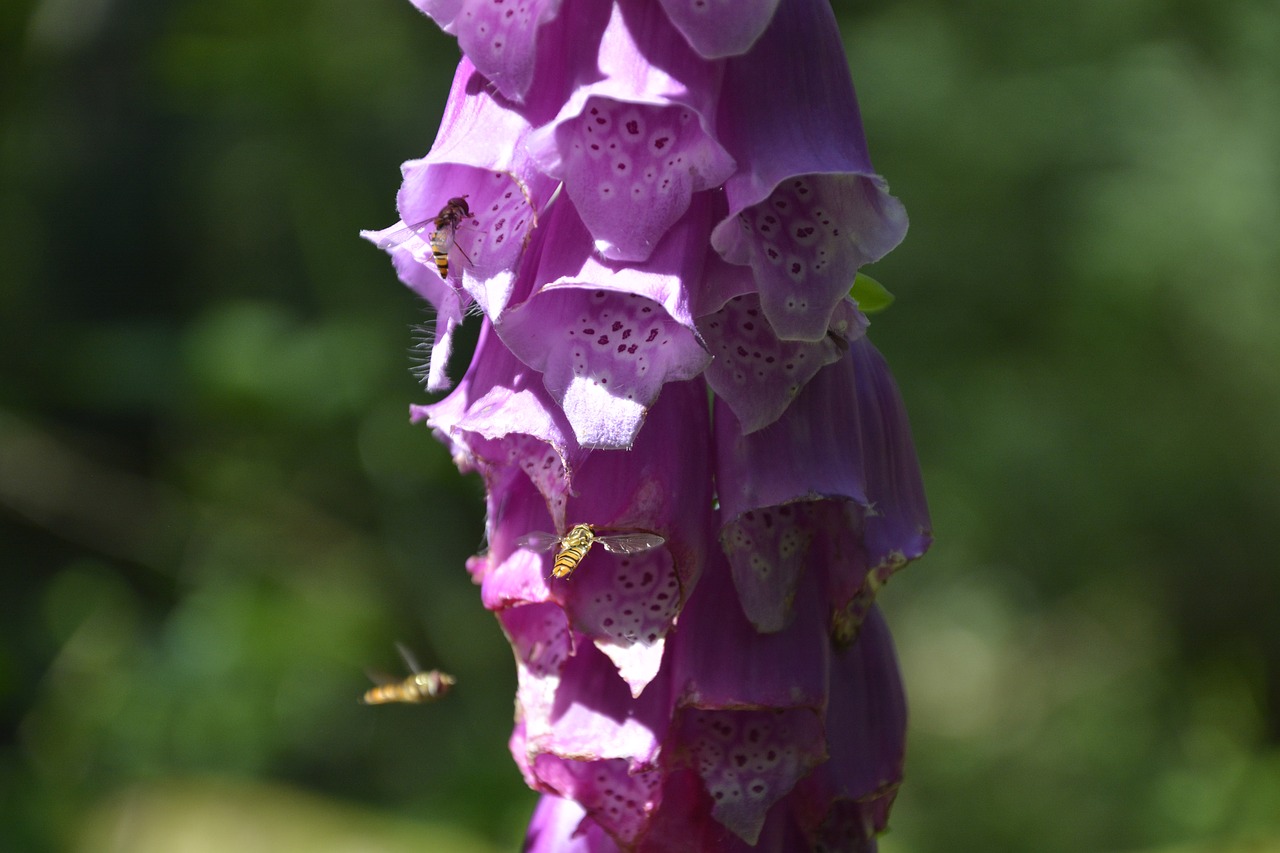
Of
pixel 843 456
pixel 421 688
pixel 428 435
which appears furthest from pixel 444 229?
pixel 428 435

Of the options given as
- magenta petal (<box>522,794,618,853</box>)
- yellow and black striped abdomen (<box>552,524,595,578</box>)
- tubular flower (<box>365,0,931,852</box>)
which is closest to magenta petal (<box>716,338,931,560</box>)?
tubular flower (<box>365,0,931,852</box>)

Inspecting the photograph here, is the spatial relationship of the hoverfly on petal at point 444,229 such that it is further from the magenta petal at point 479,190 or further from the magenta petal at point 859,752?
the magenta petal at point 859,752

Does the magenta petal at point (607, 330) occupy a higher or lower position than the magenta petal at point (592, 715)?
higher

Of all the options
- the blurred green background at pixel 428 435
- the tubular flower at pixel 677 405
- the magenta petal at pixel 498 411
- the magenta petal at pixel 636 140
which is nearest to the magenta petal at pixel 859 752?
the tubular flower at pixel 677 405

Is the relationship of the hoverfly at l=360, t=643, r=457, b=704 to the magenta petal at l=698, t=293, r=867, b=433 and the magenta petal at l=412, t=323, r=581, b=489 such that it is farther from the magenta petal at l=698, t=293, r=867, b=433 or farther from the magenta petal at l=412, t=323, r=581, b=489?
the magenta petal at l=698, t=293, r=867, b=433

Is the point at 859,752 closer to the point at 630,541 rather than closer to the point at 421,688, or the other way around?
the point at 630,541

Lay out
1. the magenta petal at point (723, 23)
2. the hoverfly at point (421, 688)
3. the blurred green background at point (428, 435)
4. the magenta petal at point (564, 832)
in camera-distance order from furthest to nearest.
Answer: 1. the blurred green background at point (428, 435)
2. the hoverfly at point (421, 688)
3. the magenta petal at point (564, 832)
4. the magenta petal at point (723, 23)
